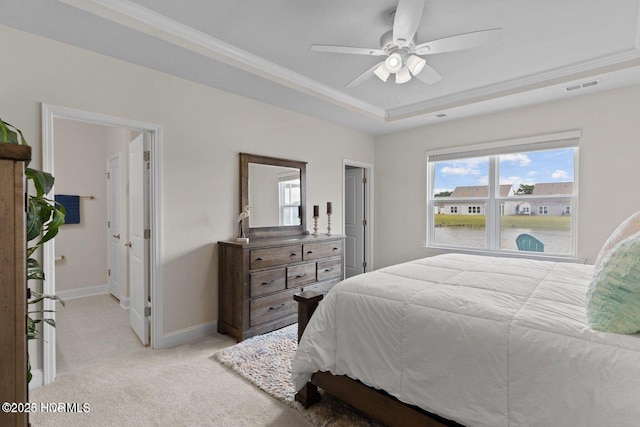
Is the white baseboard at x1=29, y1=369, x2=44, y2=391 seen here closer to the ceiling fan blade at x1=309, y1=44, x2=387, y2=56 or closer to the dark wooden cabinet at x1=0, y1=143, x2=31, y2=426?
the dark wooden cabinet at x1=0, y1=143, x2=31, y2=426

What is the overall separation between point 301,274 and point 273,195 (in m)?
1.01

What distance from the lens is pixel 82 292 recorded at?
4.67 metres

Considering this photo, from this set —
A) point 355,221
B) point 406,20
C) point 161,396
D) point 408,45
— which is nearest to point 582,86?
point 408,45

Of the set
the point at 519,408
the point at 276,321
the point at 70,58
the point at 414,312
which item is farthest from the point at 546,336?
the point at 70,58

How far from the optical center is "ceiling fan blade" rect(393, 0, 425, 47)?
1824 mm

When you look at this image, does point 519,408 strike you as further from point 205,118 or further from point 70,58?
point 70,58

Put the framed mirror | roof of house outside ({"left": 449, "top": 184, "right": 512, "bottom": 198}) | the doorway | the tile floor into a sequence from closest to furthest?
the tile floor
the framed mirror
roof of house outside ({"left": 449, "top": 184, "right": 512, "bottom": 198})
the doorway

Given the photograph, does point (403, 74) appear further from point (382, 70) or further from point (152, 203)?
point (152, 203)

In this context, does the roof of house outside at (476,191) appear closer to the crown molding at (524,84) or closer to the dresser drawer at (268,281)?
the crown molding at (524,84)

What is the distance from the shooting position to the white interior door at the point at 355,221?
17.8 ft

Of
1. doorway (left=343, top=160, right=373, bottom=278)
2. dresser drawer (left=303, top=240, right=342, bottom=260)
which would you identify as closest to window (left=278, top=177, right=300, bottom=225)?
dresser drawer (left=303, top=240, right=342, bottom=260)

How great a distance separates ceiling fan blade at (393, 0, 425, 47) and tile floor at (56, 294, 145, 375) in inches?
132

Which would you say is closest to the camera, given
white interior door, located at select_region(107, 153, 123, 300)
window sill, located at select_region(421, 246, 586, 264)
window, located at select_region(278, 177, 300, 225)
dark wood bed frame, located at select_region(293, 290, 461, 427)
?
dark wood bed frame, located at select_region(293, 290, 461, 427)

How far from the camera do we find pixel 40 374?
229 centimetres
